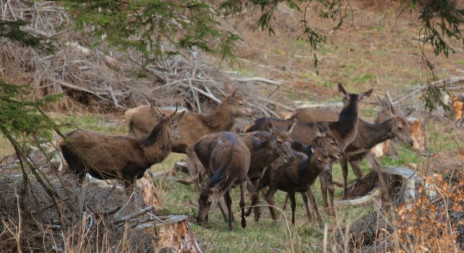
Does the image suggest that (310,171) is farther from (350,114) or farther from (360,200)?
(350,114)

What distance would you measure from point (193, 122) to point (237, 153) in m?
4.27

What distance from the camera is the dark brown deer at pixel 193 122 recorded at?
15.5 m

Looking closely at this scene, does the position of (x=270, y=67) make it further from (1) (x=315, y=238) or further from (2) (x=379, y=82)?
(1) (x=315, y=238)

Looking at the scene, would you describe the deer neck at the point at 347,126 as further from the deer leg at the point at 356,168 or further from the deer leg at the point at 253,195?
the deer leg at the point at 253,195

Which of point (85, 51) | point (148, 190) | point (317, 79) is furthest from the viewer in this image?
point (317, 79)

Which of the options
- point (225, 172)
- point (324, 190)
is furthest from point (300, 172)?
point (225, 172)

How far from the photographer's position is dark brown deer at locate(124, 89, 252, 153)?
611 inches

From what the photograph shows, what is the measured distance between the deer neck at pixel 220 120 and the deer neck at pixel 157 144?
3.36 metres

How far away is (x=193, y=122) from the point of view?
15.9 metres

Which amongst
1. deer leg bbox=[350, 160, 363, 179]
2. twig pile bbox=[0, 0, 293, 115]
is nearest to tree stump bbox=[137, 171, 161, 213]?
deer leg bbox=[350, 160, 363, 179]

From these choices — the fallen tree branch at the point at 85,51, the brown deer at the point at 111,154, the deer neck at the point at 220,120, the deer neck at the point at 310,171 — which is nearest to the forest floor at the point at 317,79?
the deer neck at the point at 310,171

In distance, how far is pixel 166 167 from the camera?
16766 millimetres

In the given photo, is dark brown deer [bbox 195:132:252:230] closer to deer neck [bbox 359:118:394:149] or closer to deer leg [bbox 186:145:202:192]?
deer leg [bbox 186:145:202:192]

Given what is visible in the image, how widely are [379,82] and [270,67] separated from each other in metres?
3.70
